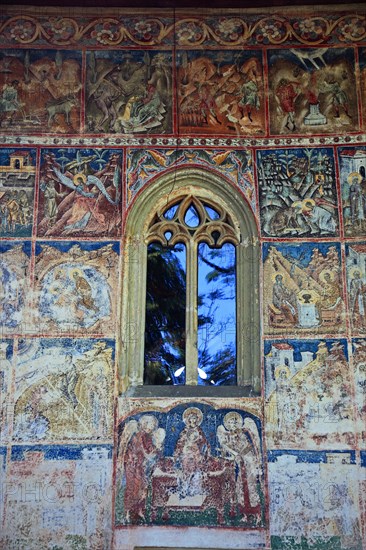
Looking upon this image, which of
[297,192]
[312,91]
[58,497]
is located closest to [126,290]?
[297,192]

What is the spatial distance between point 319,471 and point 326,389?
881 mm

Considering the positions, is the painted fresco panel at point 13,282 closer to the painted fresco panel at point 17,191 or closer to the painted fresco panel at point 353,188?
the painted fresco panel at point 17,191

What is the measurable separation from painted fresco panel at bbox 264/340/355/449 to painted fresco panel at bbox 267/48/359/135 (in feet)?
8.68

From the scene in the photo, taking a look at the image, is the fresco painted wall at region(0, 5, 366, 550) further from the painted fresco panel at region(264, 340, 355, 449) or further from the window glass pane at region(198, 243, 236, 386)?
the window glass pane at region(198, 243, 236, 386)

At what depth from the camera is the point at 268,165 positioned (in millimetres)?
11422

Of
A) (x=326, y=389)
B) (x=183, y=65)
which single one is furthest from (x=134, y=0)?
(x=326, y=389)

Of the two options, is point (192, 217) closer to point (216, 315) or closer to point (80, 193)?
point (216, 315)

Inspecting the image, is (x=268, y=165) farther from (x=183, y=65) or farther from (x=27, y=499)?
(x=27, y=499)

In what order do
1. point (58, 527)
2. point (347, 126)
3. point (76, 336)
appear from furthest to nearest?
point (347, 126), point (76, 336), point (58, 527)

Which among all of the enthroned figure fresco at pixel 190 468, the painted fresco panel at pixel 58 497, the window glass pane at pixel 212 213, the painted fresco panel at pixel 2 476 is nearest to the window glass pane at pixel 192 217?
the window glass pane at pixel 212 213

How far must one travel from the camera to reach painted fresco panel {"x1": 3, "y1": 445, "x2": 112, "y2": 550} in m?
10.1

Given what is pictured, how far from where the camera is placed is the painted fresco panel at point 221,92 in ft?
38.1

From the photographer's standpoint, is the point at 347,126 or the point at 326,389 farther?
the point at 347,126

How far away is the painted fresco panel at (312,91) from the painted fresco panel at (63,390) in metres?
3.48
